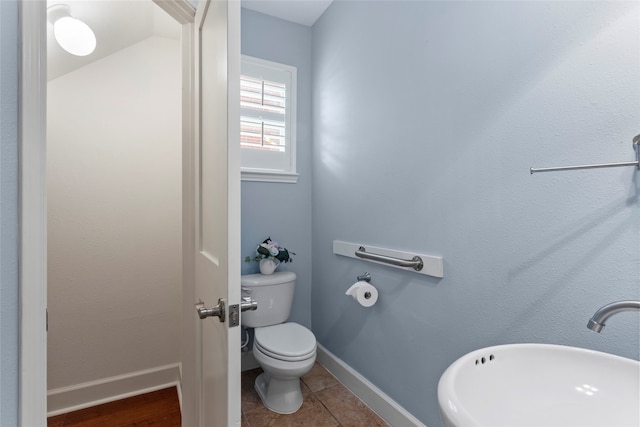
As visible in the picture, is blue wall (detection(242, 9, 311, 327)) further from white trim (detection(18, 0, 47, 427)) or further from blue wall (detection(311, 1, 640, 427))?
white trim (detection(18, 0, 47, 427))

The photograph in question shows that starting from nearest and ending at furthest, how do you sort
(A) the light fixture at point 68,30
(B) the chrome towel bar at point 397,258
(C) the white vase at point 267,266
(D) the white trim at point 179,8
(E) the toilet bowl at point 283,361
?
(D) the white trim at point 179,8 < (B) the chrome towel bar at point 397,258 < (A) the light fixture at point 68,30 < (E) the toilet bowl at point 283,361 < (C) the white vase at point 267,266

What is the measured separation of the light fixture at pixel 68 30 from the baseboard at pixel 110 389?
6.01 feet

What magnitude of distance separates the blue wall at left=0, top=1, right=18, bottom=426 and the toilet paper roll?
4.32 ft

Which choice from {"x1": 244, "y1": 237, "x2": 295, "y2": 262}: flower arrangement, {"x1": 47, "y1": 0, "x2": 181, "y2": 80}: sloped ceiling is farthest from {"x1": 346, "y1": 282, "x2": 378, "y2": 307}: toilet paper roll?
{"x1": 47, "y1": 0, "x2": 181, "y2": 80}: sloped ceiling

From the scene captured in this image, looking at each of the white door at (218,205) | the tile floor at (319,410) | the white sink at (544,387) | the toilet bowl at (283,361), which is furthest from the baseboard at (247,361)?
the white sink at (544,387)

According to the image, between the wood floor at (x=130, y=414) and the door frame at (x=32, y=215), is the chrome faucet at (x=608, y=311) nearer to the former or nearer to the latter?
the door frame at (x=32, y=215)

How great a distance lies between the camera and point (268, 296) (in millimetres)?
1949

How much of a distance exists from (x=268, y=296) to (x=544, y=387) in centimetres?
150

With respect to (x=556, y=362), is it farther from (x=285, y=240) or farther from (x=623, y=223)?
(x=285, y=240)

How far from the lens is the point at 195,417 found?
131cm

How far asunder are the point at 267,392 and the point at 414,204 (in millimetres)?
1375

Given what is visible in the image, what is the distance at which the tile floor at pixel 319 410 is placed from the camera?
1631mm

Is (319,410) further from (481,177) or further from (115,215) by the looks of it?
(115,215)

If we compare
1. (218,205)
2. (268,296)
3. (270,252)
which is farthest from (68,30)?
(268,296)
